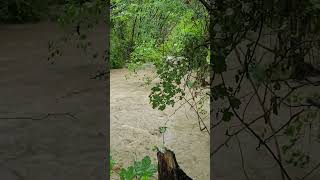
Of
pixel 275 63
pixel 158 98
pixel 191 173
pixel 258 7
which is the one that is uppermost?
pixel 258 7

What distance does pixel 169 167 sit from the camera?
266 cm

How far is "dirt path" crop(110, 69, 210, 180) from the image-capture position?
131 inches

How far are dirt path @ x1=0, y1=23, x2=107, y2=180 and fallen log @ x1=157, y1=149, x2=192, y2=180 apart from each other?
0.37 metres

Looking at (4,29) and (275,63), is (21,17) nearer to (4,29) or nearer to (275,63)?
(4,29)

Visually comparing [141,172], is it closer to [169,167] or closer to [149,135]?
[169,167]

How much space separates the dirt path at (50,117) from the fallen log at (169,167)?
0.37 metres

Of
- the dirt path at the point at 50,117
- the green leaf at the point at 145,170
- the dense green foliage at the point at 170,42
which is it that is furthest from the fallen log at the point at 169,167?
the dirt path at the point at 50,117

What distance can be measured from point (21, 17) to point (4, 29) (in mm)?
585

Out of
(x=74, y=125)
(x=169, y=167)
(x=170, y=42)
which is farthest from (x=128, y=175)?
(x=170, y=42)

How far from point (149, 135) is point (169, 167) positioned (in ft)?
3.85

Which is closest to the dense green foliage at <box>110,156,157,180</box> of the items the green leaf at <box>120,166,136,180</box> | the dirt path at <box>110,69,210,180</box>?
the green leaf at <box>120,166,136,180</box>

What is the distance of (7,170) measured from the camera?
2941 millimetres

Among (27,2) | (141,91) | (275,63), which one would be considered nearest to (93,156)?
(275,63)

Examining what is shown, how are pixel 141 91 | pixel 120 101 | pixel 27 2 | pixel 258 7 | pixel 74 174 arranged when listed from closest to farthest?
pixel 258 7 → pixel 74 174 → pixel 120 101 → pixel 141 91 → pixel 27 2
